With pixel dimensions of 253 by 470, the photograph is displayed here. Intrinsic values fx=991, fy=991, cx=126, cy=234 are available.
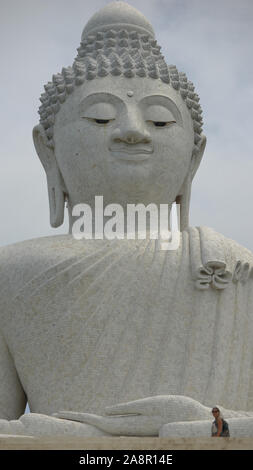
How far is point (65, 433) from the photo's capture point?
7.11 meters

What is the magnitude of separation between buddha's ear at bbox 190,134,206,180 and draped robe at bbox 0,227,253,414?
120 cm

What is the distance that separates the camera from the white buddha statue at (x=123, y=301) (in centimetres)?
761

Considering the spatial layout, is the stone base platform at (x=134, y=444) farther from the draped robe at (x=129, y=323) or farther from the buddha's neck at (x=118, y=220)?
the buddha's neck at (x=118, y=220)

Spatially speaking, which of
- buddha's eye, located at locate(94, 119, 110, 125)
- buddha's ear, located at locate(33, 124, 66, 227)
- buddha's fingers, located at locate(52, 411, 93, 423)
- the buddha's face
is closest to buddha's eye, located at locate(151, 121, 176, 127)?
the buddha's face

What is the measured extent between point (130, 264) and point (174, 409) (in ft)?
4.74

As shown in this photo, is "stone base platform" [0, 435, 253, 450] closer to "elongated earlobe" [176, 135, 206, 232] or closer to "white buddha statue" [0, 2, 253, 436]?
"white buddha statue" [0, 2, 253, 436]

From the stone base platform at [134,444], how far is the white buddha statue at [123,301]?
2.24 feet

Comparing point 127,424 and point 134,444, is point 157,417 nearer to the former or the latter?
point 127,424

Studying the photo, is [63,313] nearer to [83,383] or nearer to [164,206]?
[83,383]

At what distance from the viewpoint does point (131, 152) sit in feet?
27.9

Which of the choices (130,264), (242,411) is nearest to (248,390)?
(242,411)

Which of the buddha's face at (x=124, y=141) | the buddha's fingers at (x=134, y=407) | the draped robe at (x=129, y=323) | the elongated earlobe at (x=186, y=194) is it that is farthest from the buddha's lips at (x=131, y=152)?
the buddha's fingers at (x=134, y=407)

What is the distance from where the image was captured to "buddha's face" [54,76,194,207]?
850 centimetres

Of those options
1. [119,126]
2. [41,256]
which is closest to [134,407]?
[41,256]
